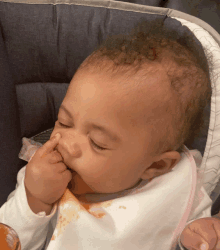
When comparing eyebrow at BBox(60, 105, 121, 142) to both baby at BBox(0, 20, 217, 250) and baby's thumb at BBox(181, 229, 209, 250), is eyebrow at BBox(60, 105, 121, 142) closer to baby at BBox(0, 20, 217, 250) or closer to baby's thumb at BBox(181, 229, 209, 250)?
baby at BBox(0, 20, 217, 250)

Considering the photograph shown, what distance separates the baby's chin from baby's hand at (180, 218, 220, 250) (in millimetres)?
297

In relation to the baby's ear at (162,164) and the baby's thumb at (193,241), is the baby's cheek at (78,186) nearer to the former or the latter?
the baby's ear at (162,164)

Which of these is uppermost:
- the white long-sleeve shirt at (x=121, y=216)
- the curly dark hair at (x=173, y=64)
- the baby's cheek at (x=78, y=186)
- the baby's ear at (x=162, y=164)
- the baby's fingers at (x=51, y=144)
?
the curly dark hair at (x=173, y=64)

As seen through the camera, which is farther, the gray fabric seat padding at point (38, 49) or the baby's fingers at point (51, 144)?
the gray fabric seat padding at point (38, 49)

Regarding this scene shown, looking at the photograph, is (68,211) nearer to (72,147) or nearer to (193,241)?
(72,147)

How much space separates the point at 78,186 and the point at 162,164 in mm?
256

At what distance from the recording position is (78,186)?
83cm

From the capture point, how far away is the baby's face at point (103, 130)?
0.68 metres

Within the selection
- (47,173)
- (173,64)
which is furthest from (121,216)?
(173,64)

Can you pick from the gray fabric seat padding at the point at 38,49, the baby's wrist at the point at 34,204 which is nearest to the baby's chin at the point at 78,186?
the baby's wrist at the point at 34,204

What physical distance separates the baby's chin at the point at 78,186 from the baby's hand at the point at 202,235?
297mm

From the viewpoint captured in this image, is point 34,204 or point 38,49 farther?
A: point 38,49

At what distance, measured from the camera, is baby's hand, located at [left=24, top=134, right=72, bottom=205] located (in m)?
0.73

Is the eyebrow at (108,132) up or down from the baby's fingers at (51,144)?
up
